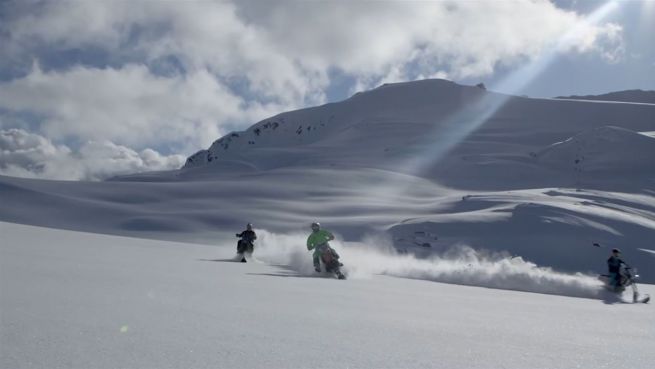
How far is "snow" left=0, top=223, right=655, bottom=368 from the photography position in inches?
Result: 168

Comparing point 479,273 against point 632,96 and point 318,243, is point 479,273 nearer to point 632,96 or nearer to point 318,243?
point 318,243

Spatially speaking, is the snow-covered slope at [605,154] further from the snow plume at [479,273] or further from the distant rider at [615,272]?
the distant rider at [615,272]

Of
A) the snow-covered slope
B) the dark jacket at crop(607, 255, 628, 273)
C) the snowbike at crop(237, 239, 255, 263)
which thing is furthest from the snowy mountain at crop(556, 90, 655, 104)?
the snowbike at crop(237, 239, 255, 263)

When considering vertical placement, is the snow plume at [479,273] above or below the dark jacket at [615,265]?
below

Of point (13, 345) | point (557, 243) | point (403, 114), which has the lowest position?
point (13, 345)

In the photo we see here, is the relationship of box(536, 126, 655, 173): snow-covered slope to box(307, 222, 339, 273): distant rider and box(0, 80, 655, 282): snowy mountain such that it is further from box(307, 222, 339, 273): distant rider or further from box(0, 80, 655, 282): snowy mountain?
box(307, 222, 339, 273): distant rider

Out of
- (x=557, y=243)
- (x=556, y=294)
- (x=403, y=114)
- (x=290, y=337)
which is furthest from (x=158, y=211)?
(x=403, y=114)

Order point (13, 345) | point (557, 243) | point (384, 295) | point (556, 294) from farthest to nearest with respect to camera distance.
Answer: point (557, 243)
point (556, 294)
point (384, 295)
point (13, 345)

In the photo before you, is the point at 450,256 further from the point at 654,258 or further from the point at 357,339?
the point at 357,339

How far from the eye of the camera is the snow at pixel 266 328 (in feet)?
14.0

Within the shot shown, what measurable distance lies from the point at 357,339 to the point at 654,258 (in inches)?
1304

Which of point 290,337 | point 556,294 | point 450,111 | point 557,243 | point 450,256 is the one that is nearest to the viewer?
point 290,337

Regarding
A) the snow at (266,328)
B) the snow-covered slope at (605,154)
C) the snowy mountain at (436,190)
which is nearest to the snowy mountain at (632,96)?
the snowy mountain at (436,190)

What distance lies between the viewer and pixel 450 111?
154m
